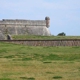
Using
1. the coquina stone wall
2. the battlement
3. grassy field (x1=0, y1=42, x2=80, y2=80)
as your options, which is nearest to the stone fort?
the battlement

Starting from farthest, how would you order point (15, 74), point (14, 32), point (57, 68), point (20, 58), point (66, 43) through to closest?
point (14, 32), point (66, 43), point (20, 58), point (57, 68), point (15, 74)

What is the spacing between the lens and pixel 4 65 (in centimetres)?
1557

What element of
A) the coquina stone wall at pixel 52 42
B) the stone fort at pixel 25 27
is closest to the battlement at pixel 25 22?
the stone fort at pixel 25 27

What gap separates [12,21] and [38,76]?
35.0 m

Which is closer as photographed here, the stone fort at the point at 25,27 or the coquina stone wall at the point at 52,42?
the coquina stone wall at the point at 52,42

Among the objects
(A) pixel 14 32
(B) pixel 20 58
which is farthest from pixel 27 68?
(A) pixel 14 32

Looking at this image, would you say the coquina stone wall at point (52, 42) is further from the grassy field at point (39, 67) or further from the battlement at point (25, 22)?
the battlement at point (25, 22)

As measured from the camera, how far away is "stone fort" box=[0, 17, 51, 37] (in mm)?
46531

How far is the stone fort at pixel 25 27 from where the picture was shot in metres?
46.5

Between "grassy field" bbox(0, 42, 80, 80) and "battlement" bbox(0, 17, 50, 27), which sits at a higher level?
"battlement" bbox(0, 17, 50, 27)

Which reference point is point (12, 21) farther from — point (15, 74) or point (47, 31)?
point (15, 74)

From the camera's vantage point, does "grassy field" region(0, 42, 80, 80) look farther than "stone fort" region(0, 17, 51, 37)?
No

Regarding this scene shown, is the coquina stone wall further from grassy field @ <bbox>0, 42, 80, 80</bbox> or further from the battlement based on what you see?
the battlement

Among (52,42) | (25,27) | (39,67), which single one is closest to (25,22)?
(25,27)
